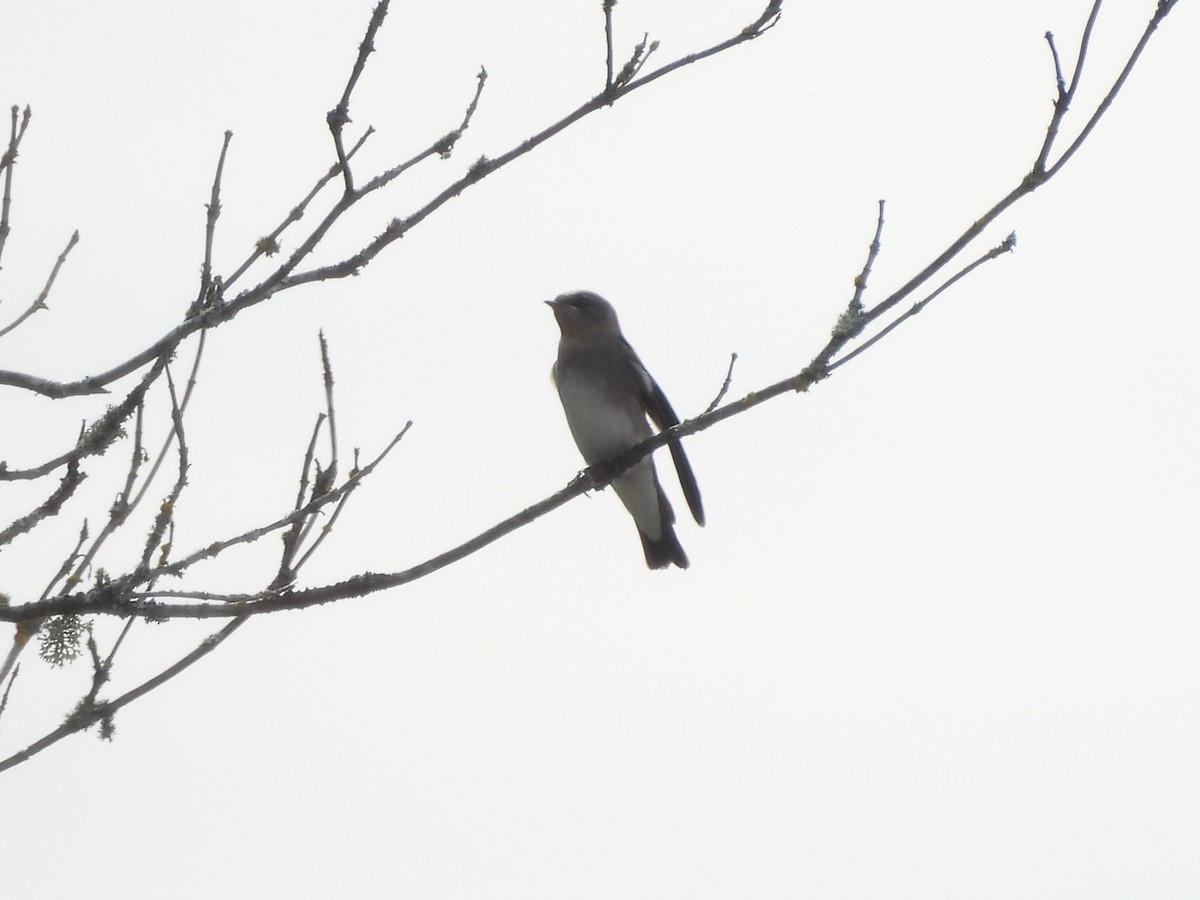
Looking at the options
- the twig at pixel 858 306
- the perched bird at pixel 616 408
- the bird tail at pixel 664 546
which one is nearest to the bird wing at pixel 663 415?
the perched bird at pixel 616 408

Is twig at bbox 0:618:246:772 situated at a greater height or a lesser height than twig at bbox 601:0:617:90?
lesser

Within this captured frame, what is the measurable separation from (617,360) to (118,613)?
5.60 meters

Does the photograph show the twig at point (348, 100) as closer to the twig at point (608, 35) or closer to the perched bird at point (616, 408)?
the twig at point (608, 35)

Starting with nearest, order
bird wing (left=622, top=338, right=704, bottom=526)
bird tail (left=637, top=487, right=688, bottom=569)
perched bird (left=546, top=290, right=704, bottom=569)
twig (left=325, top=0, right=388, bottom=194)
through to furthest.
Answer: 1. twig (left=325, top=0, right=388, bottom=194)
2. bird wing (left=622, top=338, right=704, bottom=526)
3. perched bird (left=546, top=290, right=704, bottom=569)
4. bird tail (left=637, top=487, right=688, bottom=569)

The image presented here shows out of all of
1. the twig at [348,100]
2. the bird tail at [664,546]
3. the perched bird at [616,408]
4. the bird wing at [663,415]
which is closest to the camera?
the twig at [348,100]

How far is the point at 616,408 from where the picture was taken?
8.72 metres

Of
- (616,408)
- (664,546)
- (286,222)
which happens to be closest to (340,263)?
(286,222)

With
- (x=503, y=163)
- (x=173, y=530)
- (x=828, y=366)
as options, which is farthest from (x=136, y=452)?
(x=828, y=366)

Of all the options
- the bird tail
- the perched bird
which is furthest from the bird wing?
the bird tail

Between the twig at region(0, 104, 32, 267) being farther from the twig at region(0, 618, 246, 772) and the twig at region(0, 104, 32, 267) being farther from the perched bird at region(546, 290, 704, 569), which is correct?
the perched bird at region(546, 290, 704, 569)

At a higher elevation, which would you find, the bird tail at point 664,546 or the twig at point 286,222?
the bird tail at point 664,546

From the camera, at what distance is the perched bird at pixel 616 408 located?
8.61 metres

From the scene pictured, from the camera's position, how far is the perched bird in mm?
8609

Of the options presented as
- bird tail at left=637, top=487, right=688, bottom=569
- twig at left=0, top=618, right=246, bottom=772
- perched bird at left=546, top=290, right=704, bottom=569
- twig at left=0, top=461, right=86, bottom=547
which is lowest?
twig at left=0, top=618, right=246, bottom=772
